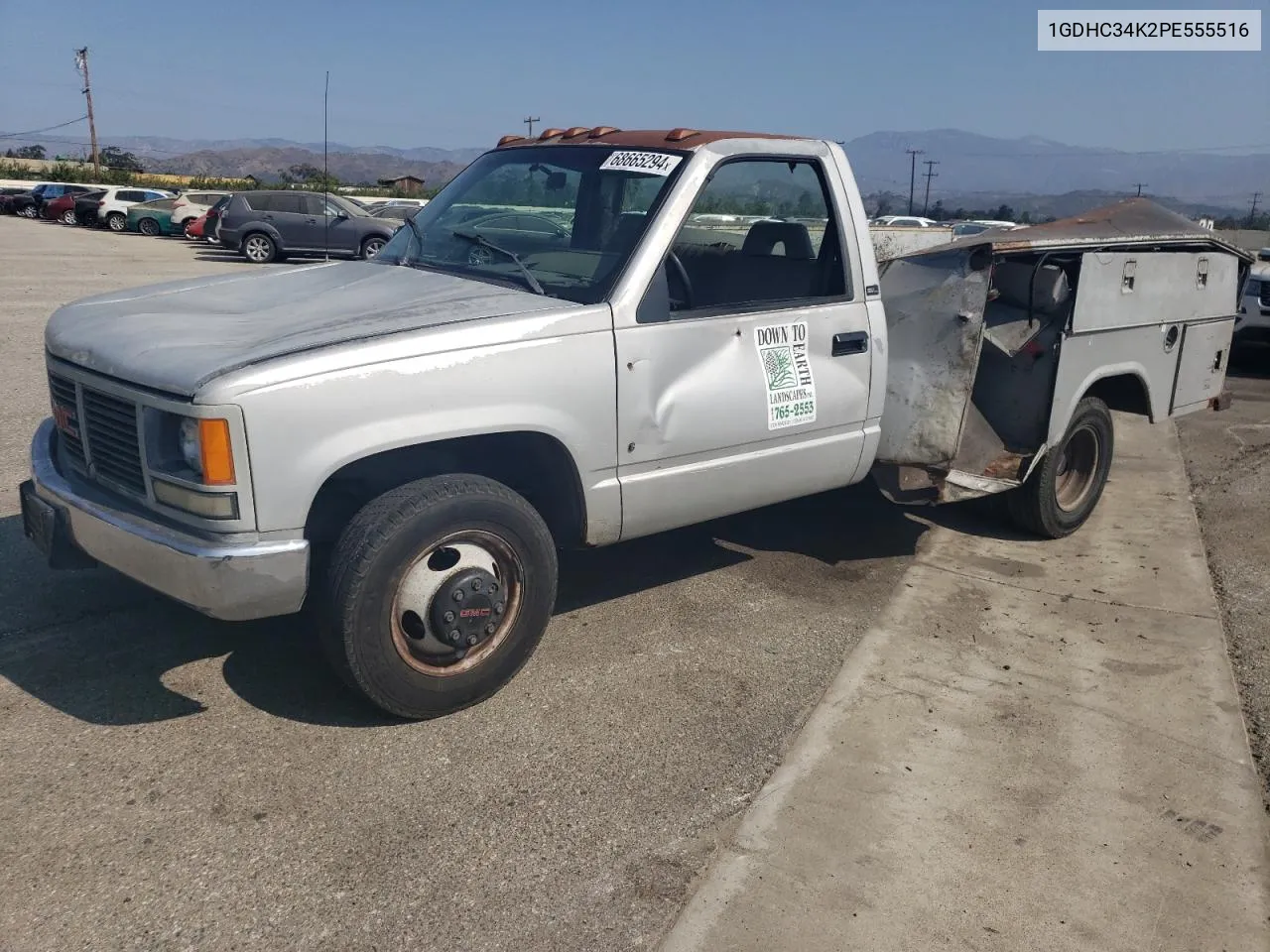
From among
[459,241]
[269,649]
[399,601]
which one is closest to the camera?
[399,601]

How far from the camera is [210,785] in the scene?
330 cm

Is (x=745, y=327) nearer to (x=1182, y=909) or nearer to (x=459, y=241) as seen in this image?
(x=459, y=241)

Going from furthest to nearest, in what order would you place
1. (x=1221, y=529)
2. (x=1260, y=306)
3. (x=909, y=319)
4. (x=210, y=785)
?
(x=1260, y=306) < (x=1221, y=529) < (x=909, y=319) < (x=210, y=785)

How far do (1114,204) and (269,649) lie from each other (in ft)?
18.6

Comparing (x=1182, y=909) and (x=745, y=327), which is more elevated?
(x=745, y=327)

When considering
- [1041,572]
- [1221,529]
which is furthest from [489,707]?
[1221,529]

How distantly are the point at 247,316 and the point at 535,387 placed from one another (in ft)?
3.57

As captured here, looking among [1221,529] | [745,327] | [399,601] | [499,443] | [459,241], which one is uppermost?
[459,241]

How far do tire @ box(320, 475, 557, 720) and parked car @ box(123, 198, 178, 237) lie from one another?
1355 inches

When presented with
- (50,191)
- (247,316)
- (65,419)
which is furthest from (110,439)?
(50,191)

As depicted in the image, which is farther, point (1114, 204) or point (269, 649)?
point (1114, 204)

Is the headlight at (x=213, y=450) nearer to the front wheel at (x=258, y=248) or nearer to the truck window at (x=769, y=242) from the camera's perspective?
the truck window at (x=769, y=242)

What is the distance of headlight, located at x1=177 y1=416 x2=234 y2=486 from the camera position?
309 cm

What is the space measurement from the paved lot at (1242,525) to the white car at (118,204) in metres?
34.2
